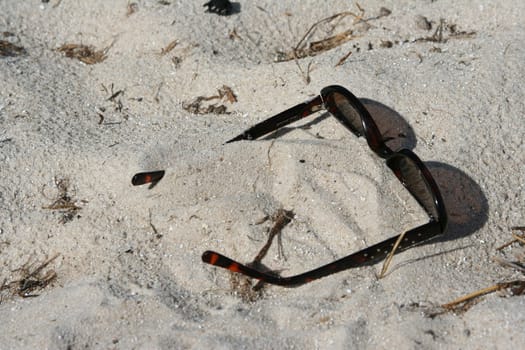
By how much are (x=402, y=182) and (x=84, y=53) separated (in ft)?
5.96

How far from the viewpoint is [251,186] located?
2428mm

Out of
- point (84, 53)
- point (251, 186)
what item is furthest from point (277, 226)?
point (84, 53)

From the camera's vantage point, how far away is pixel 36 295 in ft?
7.39

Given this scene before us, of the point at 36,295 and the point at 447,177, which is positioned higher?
the point at 447,177

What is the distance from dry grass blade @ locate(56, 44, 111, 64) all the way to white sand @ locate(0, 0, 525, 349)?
45 mm

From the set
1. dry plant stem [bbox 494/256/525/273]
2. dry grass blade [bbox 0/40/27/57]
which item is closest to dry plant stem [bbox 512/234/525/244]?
dry plant stem [bbox 494/256/525/273]

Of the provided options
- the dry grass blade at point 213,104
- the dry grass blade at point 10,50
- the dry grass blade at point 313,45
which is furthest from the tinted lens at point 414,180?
the dry grass blade at point 10,50

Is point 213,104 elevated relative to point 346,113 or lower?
lower

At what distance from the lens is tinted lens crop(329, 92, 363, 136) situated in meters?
2.44

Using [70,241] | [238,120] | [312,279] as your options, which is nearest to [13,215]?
[70,241]

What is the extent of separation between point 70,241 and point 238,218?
61cm

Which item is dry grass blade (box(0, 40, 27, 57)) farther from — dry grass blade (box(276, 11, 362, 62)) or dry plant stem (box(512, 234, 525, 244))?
Answer: dry plant stem (box(512, 234, 525, 244))

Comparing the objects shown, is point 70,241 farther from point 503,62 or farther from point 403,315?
point 503,62

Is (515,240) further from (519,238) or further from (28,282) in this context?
(28,282)
